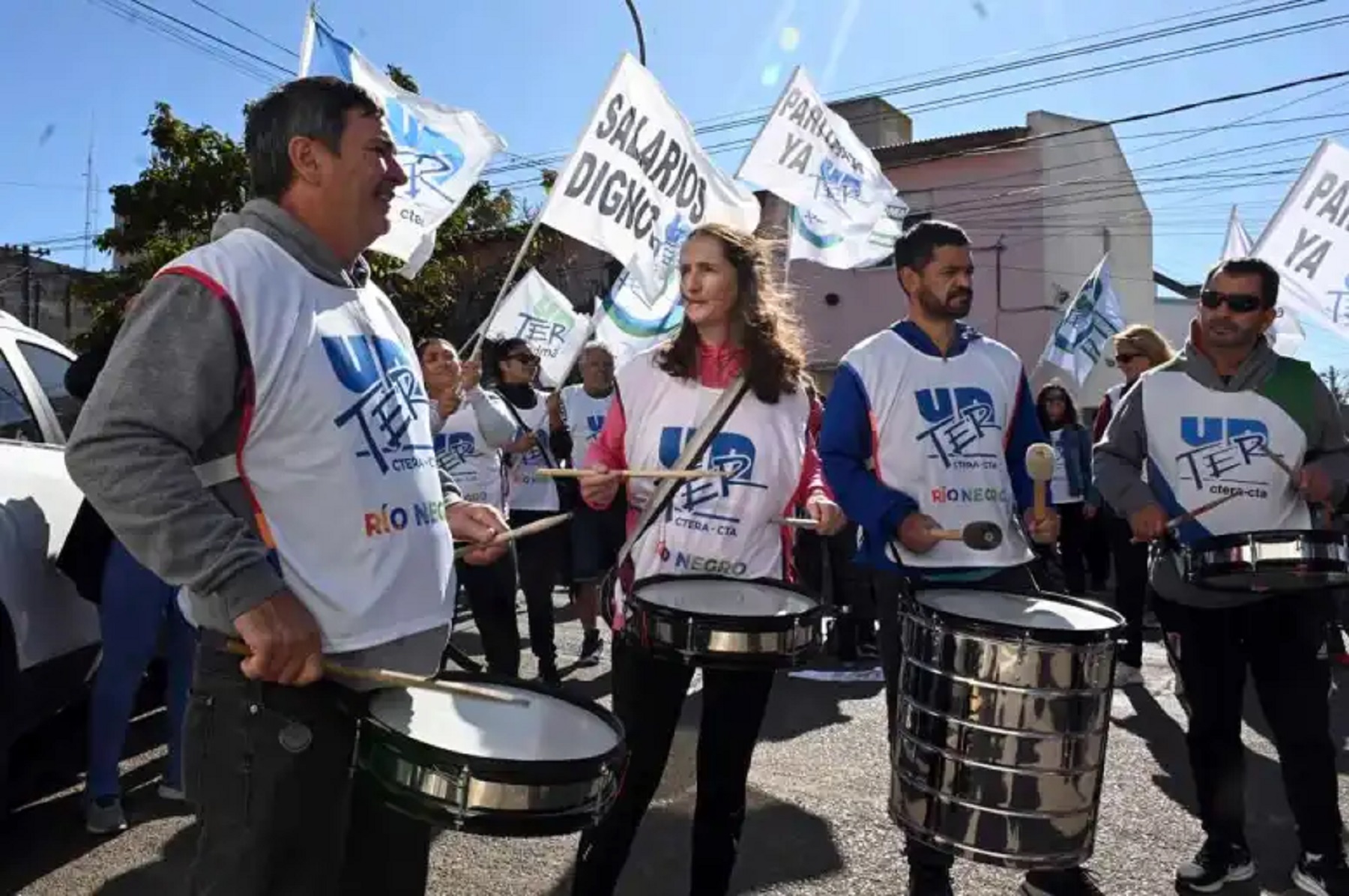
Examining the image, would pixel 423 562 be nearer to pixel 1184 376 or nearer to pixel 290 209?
pixel 290 209

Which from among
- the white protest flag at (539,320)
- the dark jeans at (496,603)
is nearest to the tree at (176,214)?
the white protest flag at (539,320)

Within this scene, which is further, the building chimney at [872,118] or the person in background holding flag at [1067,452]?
the building chimney at [872,118]

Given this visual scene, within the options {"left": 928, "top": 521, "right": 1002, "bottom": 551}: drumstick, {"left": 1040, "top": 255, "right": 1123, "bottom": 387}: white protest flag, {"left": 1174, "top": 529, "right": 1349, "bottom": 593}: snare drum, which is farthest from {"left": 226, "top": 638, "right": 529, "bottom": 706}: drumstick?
{"left": 1040, "top": 255, "right": 1123, "bottom": 387}: white protest flag

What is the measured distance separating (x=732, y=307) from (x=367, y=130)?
1362mm

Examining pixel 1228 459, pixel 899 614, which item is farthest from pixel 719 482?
pixel 1228 459

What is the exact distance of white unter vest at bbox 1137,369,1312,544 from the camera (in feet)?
12.3

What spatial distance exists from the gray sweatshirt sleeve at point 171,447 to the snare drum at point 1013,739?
1.70m

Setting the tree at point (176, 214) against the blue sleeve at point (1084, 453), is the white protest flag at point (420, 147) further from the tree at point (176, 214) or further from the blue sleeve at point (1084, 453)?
the tree at point (176, 214)

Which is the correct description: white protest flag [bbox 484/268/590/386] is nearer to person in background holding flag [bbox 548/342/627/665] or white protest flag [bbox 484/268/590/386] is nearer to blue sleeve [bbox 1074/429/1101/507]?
person in background holding flag [bbox 548/342/627/665]

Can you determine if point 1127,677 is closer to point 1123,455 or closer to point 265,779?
point 1123,455

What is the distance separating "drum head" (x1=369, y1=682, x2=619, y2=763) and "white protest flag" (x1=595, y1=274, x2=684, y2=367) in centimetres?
616

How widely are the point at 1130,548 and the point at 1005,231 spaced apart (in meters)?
15.1

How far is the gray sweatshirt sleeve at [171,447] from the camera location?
174 cm

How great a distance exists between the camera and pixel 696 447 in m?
3.06
